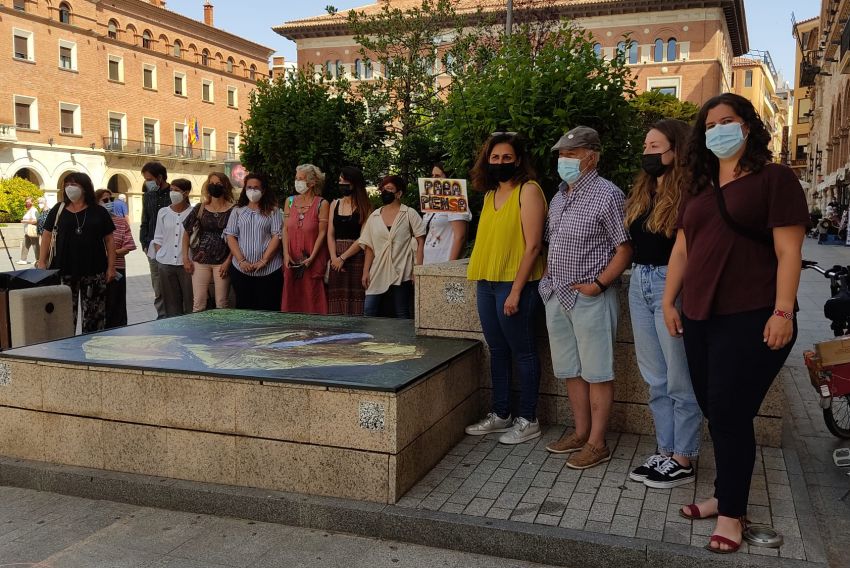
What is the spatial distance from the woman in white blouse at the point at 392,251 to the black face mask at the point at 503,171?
2.47 meters

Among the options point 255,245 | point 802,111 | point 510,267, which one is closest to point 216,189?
point 255,245

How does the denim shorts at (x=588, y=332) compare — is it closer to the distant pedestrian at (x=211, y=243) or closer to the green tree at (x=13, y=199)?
the distant pedestrian at (x=211, y=243)

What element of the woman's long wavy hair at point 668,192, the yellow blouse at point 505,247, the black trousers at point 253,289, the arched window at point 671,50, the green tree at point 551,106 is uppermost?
the arched window at point 671,50

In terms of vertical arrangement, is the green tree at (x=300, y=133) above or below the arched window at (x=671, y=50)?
below

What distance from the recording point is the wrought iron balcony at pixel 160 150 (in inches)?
2051

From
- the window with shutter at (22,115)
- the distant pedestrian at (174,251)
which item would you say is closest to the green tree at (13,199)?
the window with shutter at (22,115)

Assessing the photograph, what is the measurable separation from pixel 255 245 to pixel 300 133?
3160 millimetres

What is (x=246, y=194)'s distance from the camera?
802 centimetres

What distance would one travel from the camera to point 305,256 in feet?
26.6

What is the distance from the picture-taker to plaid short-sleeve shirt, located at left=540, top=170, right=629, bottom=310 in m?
4.48

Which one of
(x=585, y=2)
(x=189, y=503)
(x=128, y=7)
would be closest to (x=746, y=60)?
(x=585, y=2)

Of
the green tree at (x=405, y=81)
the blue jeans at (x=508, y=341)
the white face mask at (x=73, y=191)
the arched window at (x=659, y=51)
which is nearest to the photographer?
the blue jeans at (x=508, y=341)

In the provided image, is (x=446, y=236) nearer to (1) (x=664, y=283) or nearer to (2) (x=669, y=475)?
(1) (x=664, y=283)

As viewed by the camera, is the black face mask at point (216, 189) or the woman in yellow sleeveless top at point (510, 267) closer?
the woman in yellow sleeveless top at point (510, 267)
